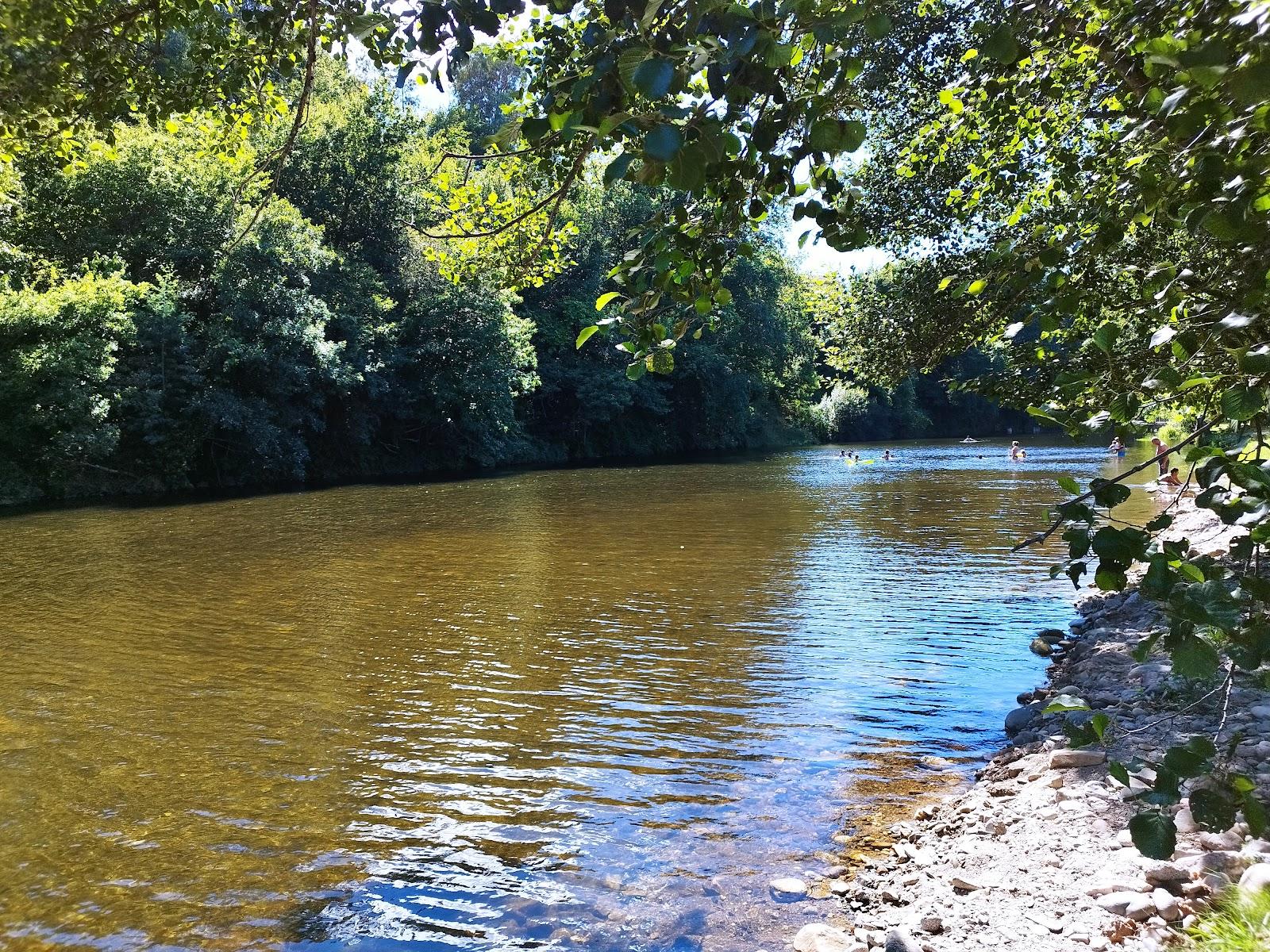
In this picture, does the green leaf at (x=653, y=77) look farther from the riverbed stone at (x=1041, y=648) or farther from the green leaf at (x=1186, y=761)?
the riverbed stone at (x=1041, y=648)

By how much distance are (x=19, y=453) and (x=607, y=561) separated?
20.5 m

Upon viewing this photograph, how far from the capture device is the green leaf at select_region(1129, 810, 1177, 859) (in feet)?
6.01

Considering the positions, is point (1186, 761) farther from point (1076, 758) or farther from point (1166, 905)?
point (1076, 758)

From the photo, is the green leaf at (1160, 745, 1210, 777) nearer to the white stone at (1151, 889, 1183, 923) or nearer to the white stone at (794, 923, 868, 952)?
the white stone at (1151, 889, 1183, 923)

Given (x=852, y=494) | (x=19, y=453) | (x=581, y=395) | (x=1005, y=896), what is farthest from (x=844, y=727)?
(x=581, y=395)

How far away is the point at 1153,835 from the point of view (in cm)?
185

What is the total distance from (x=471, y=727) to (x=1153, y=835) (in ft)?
20.5

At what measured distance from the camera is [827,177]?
2.56 metres

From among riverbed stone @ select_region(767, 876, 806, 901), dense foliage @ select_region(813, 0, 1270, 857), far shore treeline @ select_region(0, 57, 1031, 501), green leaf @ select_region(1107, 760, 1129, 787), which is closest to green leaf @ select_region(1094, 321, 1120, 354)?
dense foliage @ select_region(813, 0, 1270, 857)

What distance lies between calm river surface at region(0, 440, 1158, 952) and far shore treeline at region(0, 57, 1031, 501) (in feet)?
23.3

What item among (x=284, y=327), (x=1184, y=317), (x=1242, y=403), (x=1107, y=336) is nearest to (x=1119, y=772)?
(x=1242, y=403)

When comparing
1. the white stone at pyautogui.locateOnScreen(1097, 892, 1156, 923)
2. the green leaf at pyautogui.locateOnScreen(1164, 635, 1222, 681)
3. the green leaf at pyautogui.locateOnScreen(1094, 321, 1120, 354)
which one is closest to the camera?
the green leaf at pyautogui.locateOnScreen(1164, 635, 1222, 681)

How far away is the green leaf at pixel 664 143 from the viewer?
5.01ft

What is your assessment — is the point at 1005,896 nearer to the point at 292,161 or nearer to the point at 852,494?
the point at 852,494
